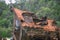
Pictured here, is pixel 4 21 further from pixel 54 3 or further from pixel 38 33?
pixel 38 33

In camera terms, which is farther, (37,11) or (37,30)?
(37,11)

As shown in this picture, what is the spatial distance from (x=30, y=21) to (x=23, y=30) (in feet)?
1.65

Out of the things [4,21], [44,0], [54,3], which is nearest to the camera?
[54,3]

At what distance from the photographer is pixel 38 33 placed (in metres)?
6.86

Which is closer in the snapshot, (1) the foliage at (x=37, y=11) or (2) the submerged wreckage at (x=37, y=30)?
(2) the submerged wreckage at (x=37, y=30)

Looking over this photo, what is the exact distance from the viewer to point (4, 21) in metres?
17.2

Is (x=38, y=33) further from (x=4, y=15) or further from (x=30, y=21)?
(x=4, y=15)

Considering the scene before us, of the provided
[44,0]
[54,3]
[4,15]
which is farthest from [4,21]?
[54,3]

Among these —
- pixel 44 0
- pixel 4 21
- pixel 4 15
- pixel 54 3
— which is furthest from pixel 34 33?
pixel 4 15

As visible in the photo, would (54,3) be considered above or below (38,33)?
above

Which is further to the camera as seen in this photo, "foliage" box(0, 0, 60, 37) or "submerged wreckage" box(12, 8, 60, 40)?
"foliage" box(0, 0, 60, 37)

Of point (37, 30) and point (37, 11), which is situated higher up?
point (37, 11)

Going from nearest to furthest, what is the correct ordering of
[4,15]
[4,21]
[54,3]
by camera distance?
[54,3] < [4,21] < [4,15]

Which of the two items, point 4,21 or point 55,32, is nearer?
point 55,32
